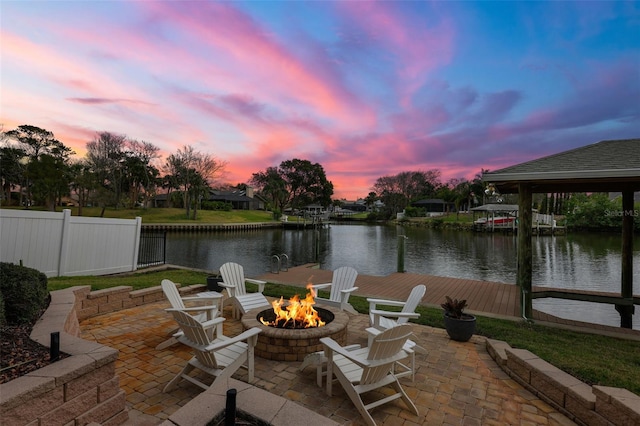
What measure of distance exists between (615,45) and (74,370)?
529 inches

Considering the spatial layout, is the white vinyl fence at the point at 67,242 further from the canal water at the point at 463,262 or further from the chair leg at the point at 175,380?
the chair leg at the point at 175,380

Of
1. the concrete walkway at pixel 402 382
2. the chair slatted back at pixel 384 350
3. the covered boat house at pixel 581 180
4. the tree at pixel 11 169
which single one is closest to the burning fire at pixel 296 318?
the concrete walkway at pixel 402 382

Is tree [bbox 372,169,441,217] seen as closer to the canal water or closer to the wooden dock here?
the canal water

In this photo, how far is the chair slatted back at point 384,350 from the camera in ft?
8.49

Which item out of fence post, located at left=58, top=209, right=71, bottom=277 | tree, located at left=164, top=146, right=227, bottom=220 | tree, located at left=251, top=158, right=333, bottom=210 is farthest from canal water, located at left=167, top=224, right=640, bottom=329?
tree, located at left=251, top=158, right=333, bottom=210

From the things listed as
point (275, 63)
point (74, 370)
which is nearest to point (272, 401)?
point (74, 370)

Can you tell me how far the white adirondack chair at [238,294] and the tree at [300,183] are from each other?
53934 millimetres

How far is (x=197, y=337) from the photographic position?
2893mm

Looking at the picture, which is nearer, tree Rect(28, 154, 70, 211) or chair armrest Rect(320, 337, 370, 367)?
chair armrest Rect(320, 337, 370, 367)

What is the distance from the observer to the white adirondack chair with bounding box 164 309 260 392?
9.23 feet

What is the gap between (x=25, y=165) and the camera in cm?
3584

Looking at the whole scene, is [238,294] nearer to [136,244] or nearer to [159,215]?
[136,244]

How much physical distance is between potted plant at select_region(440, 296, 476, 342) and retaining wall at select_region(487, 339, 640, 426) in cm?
71

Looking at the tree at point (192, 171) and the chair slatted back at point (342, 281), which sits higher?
the tree at point (192, 171)
